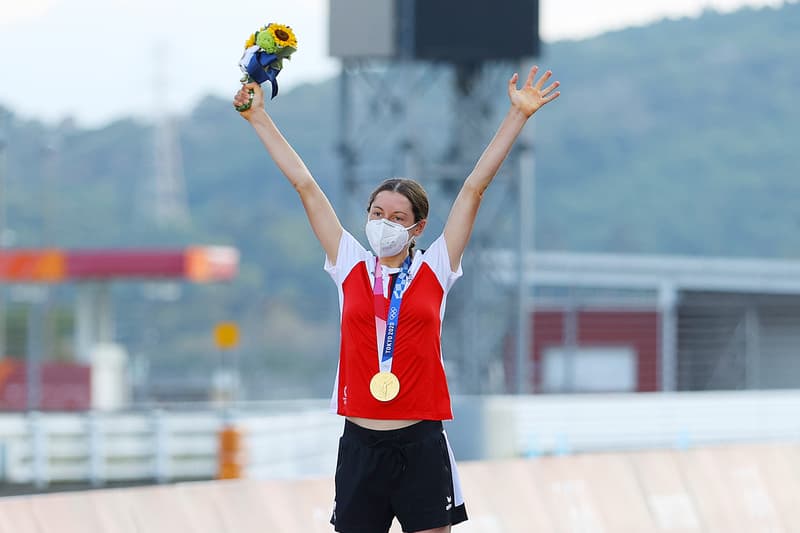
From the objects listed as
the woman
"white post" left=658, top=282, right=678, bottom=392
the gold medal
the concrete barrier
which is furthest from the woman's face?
"white post" left=658, top=282, right=678, bottom=392

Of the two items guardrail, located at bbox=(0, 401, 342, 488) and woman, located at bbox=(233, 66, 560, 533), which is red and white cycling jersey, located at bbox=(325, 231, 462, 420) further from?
guardrail, located at bbox=(0, 401, 342, 488)

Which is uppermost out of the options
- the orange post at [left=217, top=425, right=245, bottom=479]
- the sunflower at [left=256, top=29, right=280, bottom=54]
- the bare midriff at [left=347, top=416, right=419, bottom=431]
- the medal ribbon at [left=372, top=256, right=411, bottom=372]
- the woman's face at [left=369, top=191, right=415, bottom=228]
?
the sunflower at [left=256, top=29, right=280, bottom=54]

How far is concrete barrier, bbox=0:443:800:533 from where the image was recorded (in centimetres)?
688

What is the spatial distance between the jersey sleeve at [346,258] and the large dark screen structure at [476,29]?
64.6 feet

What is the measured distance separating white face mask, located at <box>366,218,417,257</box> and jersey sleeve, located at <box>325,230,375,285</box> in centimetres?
11

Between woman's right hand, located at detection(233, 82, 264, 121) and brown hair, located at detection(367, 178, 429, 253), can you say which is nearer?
brown hair, located at detection(367, 178, 429, 253)

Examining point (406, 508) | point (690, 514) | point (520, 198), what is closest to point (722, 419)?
point (520, 198)

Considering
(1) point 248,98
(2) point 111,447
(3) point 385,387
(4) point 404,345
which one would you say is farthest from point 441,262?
(2) point 111,447

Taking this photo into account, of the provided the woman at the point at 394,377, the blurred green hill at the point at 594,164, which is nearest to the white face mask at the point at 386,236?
the woman at the point at 394,377

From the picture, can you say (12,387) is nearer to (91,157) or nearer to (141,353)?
(141,353)

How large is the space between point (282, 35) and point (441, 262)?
0.90 meters

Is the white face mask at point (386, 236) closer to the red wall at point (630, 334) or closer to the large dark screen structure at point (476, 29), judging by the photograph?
the large dark screen structure at point (476, 29)

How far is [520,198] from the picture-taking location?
1046 inches

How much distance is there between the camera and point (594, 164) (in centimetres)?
12875
